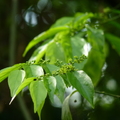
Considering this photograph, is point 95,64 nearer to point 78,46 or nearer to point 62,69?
point 78,46

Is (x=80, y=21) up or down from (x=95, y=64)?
up

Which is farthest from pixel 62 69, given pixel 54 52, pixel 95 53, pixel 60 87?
pixel 95 53

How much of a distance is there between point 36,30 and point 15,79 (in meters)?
1.37

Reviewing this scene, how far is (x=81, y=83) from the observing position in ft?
2.87

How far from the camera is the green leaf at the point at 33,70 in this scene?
36.0 inches

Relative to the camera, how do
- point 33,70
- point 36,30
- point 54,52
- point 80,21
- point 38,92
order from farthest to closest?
point 36,30, point 80,21, point 54,52, point 33,70, point 38,92

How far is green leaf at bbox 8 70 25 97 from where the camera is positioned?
0.86 metres

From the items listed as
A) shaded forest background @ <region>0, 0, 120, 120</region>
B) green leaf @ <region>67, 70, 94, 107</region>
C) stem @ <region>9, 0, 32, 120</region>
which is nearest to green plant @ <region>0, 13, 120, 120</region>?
green leaf @ <region>67, 70, 94, 107</region>

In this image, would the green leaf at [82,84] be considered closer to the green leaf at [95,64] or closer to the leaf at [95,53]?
the leaf at [95,53]

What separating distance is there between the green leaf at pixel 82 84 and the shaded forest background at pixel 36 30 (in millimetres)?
1072

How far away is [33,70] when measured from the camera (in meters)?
0.93

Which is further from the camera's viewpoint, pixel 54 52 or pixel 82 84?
pixel 54 52

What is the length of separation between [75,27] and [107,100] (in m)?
0.67

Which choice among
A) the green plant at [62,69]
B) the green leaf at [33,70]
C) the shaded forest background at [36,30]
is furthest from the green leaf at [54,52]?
the shaded forest background at [36,30]
